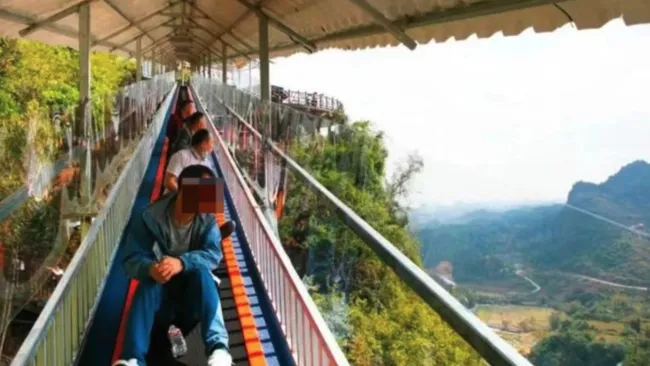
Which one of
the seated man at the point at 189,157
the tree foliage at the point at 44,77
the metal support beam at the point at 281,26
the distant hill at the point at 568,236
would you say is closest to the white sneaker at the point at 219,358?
the distant hill at the point at 568,236

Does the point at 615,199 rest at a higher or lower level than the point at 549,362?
higher

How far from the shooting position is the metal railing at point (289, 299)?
8.81ft

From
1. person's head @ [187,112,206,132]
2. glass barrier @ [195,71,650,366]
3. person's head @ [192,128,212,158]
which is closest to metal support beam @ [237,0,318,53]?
glass barrier @ [195,71,650,366]

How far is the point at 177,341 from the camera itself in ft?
10.7

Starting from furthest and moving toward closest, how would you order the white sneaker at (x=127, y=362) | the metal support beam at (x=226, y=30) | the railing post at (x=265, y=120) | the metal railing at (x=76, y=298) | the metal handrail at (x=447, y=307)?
the metal support beam at (x=226, y=30) < the railing post at (x=265, y=120) < the white sneaker at (x=127, y=362) < the metal railing at (x=76, y=298) < the metal handrail at (x=447, y=307)

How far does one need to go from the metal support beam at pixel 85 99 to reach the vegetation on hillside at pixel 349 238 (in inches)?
93.4

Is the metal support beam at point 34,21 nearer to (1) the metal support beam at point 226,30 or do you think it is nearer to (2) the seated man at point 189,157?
(2) the seated man at point 189,157

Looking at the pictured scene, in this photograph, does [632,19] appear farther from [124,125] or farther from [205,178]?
[124,125]

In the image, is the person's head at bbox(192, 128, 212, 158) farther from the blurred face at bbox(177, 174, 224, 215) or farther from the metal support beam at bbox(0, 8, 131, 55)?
the metal support beam at bbox(0, 8, 131, 55)

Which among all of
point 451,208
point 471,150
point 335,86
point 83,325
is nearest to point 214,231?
point 83,325

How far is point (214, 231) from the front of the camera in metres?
3.31

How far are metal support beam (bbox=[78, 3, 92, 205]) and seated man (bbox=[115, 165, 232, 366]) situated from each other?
3.65m

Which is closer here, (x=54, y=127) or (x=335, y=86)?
(x=54, y=127)

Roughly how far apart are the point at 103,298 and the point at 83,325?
2.47 feet
